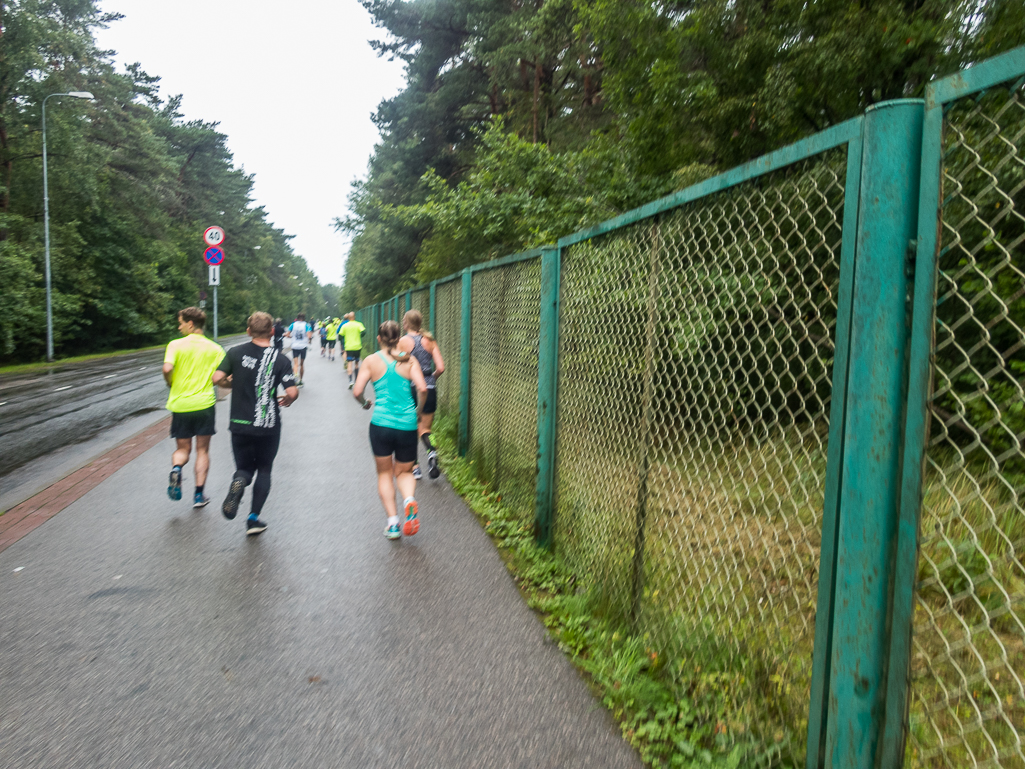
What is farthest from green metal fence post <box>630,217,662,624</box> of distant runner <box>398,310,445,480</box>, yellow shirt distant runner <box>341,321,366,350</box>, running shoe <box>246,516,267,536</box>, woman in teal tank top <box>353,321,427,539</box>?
yellow shirt distant runner <box>341,321,366,350</box>

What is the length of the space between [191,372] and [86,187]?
A: 94.5ft

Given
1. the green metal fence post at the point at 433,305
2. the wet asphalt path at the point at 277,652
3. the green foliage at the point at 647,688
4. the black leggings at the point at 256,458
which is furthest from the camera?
the green metal fence post at the point at 433,305

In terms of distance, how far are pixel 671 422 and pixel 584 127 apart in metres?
17.0

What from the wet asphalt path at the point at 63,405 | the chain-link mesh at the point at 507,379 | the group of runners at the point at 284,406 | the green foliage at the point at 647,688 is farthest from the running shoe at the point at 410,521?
the wet asphalt path at the point at 63,405

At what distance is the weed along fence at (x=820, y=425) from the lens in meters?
1.86

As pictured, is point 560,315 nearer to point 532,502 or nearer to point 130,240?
point 532,502

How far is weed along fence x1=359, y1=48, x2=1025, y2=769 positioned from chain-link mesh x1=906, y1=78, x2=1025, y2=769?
0.02m

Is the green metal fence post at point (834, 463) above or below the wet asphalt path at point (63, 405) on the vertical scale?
above

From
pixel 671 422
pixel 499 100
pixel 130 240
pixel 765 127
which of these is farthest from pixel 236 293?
pixel 671 422

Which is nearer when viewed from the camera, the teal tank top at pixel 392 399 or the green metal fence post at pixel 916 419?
the green metal fence post at pixel 916 419

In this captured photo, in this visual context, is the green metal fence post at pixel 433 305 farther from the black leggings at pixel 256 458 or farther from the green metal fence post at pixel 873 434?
the green metal fence post at pixel 873 434

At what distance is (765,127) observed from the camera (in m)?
9.42

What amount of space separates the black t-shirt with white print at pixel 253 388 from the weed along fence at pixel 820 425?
209cm

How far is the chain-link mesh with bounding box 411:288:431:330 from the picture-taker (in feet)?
42.0
